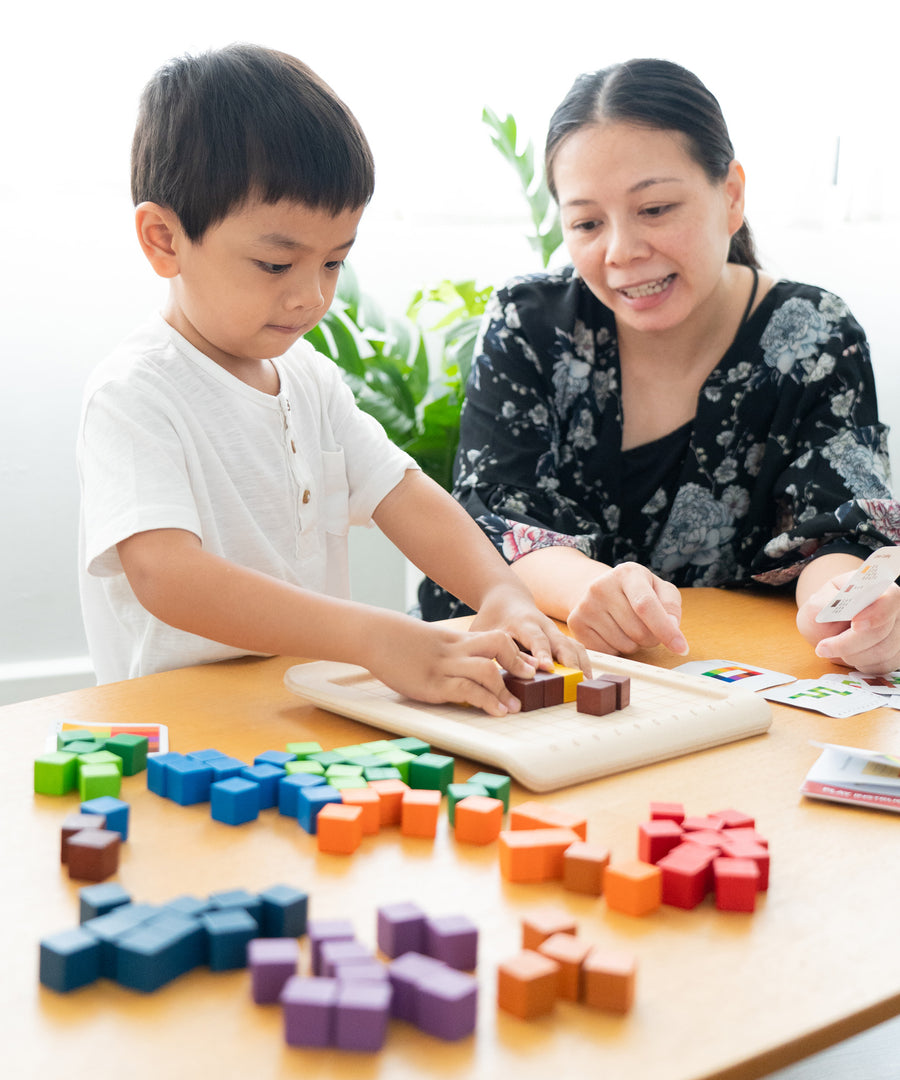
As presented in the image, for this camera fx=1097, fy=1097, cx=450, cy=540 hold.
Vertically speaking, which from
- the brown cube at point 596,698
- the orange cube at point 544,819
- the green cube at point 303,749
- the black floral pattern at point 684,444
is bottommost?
the orange cube at point 544,819

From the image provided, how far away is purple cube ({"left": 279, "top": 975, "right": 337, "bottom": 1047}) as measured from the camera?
46cm

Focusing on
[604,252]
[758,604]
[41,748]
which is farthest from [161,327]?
[758,604]

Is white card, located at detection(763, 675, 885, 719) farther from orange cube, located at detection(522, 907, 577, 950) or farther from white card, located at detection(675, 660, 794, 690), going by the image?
orange cube, located at detection(522, 907, 577, 950)

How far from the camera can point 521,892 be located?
614mm

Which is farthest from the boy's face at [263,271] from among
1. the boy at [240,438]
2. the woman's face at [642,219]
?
the woman's face at [642,219]

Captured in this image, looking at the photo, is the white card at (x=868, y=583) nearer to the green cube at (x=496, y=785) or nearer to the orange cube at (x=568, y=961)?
the green cube at (x=496, y=785)

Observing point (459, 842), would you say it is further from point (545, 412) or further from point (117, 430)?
point (545, 412)

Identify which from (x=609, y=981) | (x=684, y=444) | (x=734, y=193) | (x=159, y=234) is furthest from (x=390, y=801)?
(x=734, y=193)

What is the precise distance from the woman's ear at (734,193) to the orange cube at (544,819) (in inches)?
45.6

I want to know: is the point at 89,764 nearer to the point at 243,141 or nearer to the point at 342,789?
the point at 342,789

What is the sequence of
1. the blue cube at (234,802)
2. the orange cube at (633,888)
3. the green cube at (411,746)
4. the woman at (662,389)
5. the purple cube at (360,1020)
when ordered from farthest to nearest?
1. the woman at (662,389)
2. the green cube at (411,746)
3. the blue cube at (234,802)
4. the orange cube at (633,888)
5. the purple cube at (360,1020)

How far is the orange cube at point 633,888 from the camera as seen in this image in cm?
58

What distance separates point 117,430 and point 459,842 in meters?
0.58

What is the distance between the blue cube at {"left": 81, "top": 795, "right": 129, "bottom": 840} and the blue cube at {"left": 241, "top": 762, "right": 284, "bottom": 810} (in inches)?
3.4
